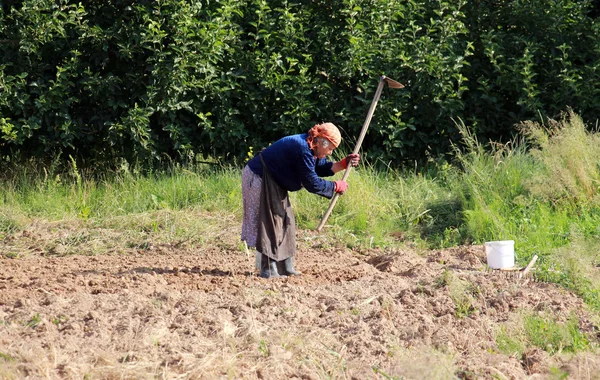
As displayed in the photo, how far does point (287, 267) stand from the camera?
6.95 meters

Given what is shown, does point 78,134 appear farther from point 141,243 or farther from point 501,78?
point 501,78

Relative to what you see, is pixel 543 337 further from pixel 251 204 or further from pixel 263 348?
pixel 251 204

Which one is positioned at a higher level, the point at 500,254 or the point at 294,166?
the point at 294,166

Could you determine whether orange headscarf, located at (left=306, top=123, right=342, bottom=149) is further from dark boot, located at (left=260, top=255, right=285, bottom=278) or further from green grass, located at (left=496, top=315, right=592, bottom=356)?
green grass, located at (left=496, top=315, right=592, bottom=356)

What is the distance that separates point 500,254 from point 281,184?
5.87 feet

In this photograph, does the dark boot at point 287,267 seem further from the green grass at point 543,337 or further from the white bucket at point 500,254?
the green grass at point 543,337

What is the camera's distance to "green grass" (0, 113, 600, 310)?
8109mm

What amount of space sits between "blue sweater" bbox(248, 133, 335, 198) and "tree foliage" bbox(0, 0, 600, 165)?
9.04 feet

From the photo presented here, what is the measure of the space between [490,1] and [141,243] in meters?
5.42

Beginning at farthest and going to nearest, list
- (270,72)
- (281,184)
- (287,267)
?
(270,72) < (287,267) < (281,184)

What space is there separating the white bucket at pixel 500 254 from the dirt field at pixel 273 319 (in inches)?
5.0

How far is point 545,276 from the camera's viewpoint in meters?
6.32

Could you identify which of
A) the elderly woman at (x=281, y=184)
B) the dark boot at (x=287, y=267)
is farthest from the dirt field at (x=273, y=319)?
the elderly woman at (x=281, y=184)

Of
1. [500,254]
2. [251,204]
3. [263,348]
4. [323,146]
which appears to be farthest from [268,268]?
[263,348]
